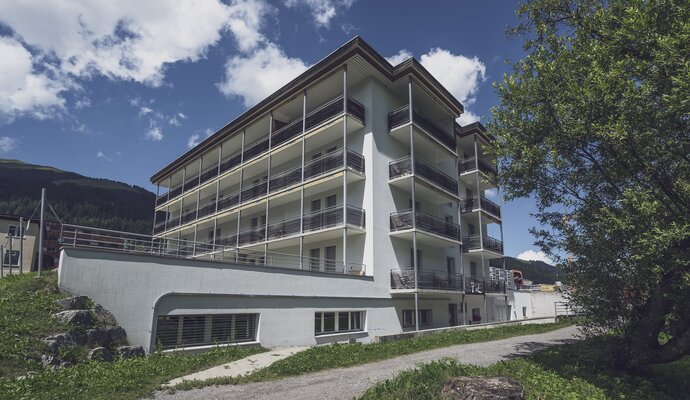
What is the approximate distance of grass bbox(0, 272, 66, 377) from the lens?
372 inches

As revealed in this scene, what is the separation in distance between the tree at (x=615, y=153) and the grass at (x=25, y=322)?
535 inches

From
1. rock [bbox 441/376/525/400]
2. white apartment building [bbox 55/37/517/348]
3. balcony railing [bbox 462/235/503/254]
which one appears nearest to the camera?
rock [bbox 441/376/525/400]

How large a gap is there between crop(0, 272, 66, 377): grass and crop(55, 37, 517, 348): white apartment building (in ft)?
2.86

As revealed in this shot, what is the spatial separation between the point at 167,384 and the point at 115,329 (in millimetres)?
3610

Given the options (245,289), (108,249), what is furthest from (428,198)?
(108,249)

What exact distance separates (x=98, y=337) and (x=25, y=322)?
5.74ft

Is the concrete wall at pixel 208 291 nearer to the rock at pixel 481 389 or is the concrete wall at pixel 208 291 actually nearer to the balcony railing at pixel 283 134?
the balcony railing at pixel 283 134

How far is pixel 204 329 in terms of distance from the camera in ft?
48.2

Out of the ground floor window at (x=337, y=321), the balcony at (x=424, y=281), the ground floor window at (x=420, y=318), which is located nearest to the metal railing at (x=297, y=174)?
the balcony at (x=424, y=281)

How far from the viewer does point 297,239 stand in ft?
83.3

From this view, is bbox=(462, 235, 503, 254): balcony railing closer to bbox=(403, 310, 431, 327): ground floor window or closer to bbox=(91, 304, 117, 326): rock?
bbox=(403, 310, 431, 327): ground floor window

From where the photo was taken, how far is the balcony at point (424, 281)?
22.6 m

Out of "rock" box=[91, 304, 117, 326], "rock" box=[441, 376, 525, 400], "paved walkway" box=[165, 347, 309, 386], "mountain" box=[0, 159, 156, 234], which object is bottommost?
"paved walkway" box=[165, 347, 309, 386]

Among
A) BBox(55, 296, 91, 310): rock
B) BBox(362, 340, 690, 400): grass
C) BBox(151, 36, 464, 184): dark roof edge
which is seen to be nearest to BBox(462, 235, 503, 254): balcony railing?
BBox(151, 36, 464, 184): dark roof edge
